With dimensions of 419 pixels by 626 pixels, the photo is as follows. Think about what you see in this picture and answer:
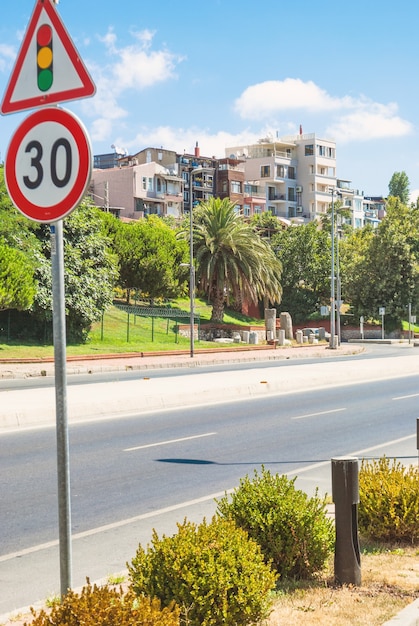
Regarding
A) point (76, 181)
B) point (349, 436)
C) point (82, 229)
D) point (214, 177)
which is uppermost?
point (214, 177)

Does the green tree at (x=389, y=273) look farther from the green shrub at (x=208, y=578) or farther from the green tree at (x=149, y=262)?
the green shrub at (x=208, y=578)

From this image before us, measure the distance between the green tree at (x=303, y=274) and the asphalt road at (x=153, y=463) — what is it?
57230 mm

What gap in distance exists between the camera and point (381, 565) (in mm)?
6199

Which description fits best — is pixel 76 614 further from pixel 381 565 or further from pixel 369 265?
pixel 369 265

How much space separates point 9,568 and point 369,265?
7297 cm

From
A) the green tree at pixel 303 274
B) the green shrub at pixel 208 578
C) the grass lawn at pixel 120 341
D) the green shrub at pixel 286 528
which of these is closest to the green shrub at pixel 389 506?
the green shrub at pixel 286 528

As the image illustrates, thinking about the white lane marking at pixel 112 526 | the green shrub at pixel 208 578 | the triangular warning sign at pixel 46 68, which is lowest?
the white lane marking at pixel 112 526

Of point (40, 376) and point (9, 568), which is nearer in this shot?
point (9, 568)

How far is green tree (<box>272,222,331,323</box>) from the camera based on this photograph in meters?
77.9

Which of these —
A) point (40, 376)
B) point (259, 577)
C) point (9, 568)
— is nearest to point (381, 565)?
point (259, 577)

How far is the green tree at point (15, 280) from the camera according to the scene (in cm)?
3494

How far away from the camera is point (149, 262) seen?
58.3 metres

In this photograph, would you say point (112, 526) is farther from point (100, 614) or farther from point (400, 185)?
point (400, 185)

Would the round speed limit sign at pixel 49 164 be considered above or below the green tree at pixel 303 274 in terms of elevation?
below
